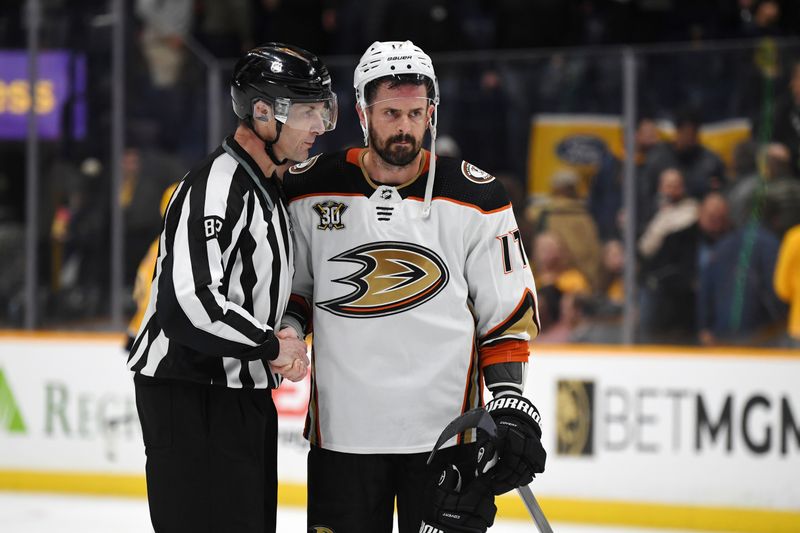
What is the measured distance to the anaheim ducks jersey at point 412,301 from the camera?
2.21 m

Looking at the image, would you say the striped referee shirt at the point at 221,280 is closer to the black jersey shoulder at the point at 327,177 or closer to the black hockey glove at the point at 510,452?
the black jersey shoulder at the point at 327,177

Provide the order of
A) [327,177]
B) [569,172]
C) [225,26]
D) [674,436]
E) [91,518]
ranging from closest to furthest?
1. [327,177]
2. [674,436]
3. [91,518]
4. [569,172]
5. [225,26]

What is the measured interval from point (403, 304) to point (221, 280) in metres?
0.33

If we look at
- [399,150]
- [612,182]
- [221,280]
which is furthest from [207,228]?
[612,182]

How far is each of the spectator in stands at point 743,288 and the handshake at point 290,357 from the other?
3.10 meters

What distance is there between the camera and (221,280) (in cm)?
209

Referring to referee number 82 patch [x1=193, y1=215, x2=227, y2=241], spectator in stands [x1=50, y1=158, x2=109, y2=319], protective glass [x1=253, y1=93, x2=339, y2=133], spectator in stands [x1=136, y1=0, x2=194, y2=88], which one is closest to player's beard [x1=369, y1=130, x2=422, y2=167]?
protective glass [x1=253, y1=93, x2=339, y2=133]

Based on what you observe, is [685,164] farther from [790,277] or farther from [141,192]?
[141,192]

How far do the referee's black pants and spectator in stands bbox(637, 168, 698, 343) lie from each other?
312 centimetres

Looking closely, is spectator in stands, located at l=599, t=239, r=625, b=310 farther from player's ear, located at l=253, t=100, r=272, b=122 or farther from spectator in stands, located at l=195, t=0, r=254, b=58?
player's ear, located at l=253, t=100, r=272, b=122

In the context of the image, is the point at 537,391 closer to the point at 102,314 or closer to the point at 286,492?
the point at 286,492

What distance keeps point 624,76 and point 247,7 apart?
2488 mm

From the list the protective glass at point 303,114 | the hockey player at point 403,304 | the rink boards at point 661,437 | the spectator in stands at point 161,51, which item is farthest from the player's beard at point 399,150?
the spectator in stands at point 161,51

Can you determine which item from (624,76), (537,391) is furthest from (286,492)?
(624,76)
